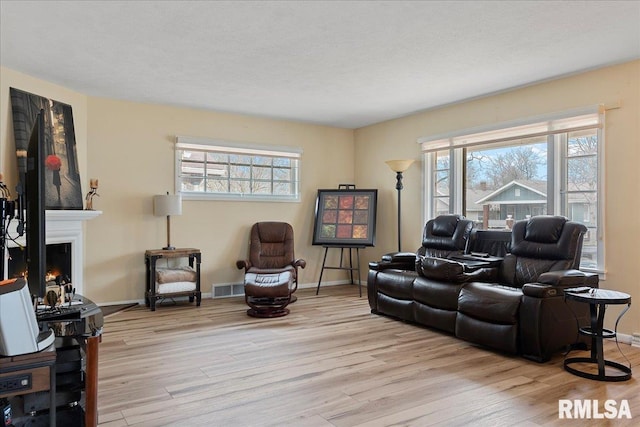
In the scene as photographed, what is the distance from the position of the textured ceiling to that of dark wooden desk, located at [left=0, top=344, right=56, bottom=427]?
236 cm

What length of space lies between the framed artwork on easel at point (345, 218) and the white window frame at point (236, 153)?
0.49 m

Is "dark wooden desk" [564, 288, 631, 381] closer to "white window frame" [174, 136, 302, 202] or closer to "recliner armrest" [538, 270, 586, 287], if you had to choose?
"recliner armrest" [538, 270, 586, 287]

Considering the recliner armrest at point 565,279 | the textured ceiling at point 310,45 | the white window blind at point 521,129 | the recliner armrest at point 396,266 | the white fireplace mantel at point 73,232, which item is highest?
the textured ceiling at point 310,45

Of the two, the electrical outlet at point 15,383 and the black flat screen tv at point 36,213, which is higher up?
the black flat screen tv at point 36,213

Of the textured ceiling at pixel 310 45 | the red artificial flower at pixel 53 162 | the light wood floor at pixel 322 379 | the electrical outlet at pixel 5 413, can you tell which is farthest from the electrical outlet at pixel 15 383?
the red artificial flower at pixel 53 162

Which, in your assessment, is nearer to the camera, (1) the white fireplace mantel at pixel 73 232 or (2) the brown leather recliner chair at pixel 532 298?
(2) the brown leather recliner chair at pixel 532 298

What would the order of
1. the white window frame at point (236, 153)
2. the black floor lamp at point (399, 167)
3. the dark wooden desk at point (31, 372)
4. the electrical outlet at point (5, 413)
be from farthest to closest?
the black floor lamp at point (399, 167) → the white window frame at point (236, 153) → the electrical outlet at point (5, 413) → the dark wooden desk at point (31, 372)

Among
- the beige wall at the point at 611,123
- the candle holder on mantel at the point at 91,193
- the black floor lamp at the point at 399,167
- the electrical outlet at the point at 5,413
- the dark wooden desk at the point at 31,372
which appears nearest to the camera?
the dark wooden desk at the point at 31,372

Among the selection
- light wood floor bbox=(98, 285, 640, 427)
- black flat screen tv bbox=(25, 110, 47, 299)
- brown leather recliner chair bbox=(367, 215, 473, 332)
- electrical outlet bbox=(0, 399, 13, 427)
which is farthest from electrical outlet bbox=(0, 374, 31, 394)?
brown leather recliner chair bbox=(367, 215, 473, 332)

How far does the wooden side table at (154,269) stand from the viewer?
5359 millimetres

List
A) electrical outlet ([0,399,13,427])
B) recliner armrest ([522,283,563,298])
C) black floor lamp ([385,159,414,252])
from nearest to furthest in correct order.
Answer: electrical outlet ([0,399,13,427])
recliner armrest ([522,283,563,298])
black floor lamp ([385,159,414,252])

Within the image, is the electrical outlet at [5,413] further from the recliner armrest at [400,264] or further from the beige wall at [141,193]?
the recliner armrest at [400,264]

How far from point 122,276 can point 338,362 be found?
11.0 feet

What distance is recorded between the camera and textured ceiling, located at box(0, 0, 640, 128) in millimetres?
3070
